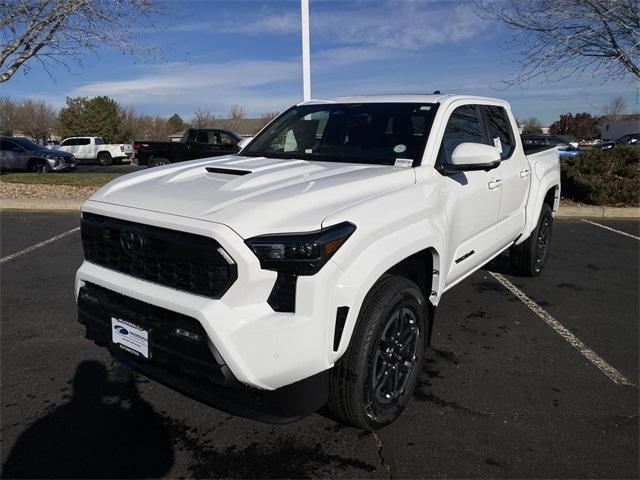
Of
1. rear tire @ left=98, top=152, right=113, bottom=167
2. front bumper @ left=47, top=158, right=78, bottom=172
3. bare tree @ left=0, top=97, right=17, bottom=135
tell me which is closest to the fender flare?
front bumper @ left=47, top=158, right=78, bottom=172

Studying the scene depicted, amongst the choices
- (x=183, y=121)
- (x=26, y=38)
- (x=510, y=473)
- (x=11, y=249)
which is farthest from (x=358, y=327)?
(x=183, y=121)

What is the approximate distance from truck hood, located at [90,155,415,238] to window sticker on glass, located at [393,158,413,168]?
0.11 metres

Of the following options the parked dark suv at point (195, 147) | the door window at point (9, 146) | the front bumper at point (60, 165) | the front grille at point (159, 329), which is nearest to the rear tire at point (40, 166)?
the front bumper at point (60, 165)

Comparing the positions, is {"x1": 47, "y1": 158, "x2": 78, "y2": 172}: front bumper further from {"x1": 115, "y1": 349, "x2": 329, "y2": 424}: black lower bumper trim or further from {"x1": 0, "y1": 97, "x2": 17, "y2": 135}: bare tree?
{"x1": 0, "y1": 97, "x2": 17, "y2": 135}: bare tree

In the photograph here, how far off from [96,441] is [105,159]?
31.2 metres

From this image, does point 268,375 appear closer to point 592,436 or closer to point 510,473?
point 510,473

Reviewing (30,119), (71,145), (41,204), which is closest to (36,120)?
(30,119)

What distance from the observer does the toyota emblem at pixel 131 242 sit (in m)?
2.54

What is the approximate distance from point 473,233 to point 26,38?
11.5 meters

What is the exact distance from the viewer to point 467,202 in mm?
3615

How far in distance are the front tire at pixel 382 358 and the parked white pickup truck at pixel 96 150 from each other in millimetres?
31117

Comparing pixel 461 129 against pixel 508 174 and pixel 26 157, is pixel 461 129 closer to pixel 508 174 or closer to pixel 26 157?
pixel 508 174

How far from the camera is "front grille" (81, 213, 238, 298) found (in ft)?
7.43

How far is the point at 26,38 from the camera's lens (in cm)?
1117
